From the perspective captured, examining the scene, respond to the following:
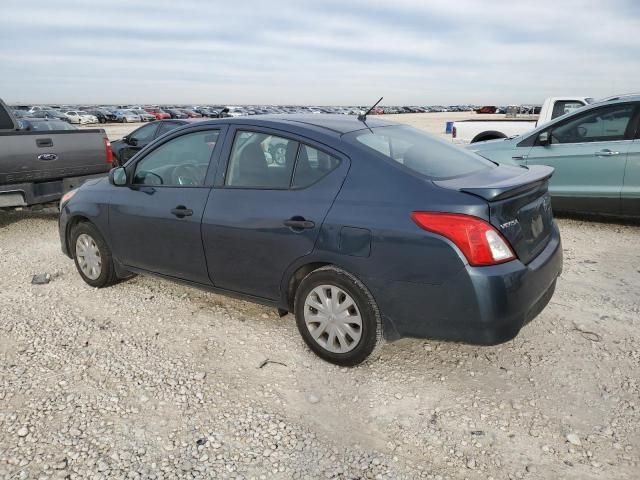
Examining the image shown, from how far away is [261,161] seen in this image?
11.6ft

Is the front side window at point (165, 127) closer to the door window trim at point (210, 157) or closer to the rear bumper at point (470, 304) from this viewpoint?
the door window trim at point (210, 157)

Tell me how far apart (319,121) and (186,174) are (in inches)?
45.3

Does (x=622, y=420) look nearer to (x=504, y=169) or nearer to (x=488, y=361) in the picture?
(x=488, y=361)

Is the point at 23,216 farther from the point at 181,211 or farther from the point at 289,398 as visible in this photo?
the point at 289,398

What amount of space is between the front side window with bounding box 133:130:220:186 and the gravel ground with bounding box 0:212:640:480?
1.08m

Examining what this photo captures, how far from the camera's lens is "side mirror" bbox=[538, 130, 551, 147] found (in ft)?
22.9

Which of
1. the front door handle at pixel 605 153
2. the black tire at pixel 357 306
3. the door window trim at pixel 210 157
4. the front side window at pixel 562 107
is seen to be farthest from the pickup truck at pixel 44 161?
the front side window at pixel 562 107

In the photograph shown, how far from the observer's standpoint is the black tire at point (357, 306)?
3.01 m

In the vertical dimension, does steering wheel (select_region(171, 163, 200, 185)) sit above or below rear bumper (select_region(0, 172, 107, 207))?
above

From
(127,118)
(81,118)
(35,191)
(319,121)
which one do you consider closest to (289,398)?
(319,121)

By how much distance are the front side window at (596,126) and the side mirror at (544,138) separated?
8cm

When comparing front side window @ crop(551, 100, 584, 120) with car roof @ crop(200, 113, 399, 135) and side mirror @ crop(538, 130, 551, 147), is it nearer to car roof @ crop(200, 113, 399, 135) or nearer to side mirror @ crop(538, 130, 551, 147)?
side mirror @ crop(538, 130, 551, 147)

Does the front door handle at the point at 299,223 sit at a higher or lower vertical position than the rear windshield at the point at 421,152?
lower

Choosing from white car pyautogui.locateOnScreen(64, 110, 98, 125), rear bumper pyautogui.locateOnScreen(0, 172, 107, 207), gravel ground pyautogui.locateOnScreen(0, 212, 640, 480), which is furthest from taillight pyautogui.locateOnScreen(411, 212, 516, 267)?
white car pyautogui.locateOnScreen(64, 110, 98, 125)
